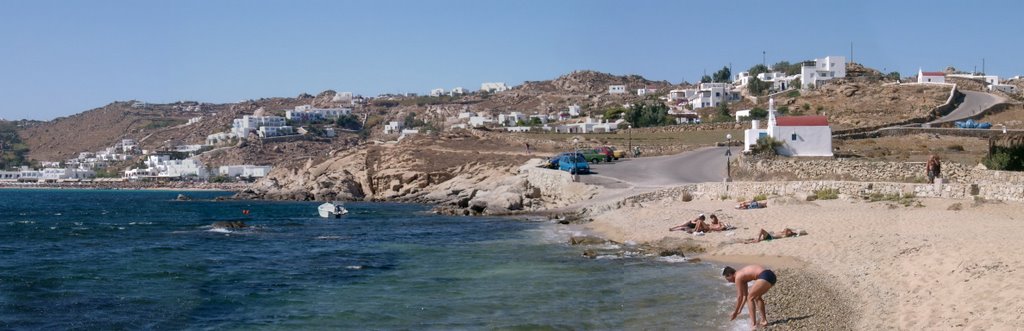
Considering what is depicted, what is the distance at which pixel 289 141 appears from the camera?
157125 millimetres

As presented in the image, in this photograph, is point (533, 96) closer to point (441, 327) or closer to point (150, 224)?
point (150, 224)

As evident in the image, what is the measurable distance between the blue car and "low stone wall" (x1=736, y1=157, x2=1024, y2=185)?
8.48 metres

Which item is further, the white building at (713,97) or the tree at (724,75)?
the tree at (724,75)

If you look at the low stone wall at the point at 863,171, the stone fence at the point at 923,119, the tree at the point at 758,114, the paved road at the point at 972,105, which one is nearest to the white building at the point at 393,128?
the tree at the point at 758,114

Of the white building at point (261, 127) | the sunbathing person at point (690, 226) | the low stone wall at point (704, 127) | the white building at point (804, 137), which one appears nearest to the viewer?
the sunbathing person at point (690, 226)

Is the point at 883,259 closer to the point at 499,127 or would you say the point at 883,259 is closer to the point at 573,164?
the point at 573,164

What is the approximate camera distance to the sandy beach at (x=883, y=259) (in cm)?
1153

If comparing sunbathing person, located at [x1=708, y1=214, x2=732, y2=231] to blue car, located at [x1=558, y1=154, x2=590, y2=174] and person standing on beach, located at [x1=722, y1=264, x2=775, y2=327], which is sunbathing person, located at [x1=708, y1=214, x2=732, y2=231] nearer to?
person standing on beach, located at [x1=722, y1=264, x2=775, y2=327]

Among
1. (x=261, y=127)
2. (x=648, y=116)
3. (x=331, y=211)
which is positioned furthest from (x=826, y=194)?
(x=261, y=127)

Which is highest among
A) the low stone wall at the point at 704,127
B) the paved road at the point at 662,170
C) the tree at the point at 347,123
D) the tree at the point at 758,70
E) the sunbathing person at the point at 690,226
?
the tree at the point at 758,70

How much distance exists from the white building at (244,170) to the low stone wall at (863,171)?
109 m

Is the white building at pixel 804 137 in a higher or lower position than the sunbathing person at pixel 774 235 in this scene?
higher

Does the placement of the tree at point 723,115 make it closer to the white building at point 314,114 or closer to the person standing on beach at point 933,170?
the person standing on beach at point 933,170

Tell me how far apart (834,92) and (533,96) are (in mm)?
100412
